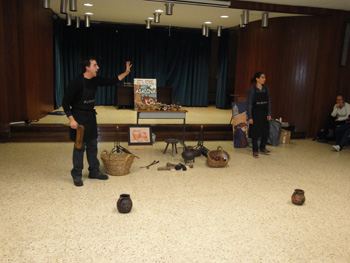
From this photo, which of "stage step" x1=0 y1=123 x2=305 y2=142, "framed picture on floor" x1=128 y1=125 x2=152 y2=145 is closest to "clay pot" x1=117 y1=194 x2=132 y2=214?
"framed picture on floor" x1=128 y1=125 x2=152 y2=145

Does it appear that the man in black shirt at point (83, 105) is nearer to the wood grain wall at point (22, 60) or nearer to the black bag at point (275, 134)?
the wood grain wall at point (22, 60)

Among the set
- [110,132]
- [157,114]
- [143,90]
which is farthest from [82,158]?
[143,90]

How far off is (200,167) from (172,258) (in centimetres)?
244

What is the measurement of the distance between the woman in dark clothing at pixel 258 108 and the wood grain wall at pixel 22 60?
419cm

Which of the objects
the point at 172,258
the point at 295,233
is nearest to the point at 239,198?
the point at 295,233

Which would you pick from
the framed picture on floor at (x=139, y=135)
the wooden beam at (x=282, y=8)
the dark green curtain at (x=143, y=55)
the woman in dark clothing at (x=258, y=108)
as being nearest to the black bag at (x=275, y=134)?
the woman in dark clothing at (x=258, y=108)

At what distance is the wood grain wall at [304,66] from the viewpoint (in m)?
7.09

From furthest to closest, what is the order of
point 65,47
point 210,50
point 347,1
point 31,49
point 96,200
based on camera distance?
point 210,50, point 65,47, point 31,49, point 347,1, point 96,200

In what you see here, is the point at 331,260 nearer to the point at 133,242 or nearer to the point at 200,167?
the point at 133,242

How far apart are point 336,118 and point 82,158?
5246 millimetres

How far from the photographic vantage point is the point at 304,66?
727 centimetres

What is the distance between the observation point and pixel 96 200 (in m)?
3.64

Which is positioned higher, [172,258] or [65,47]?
[65,47]

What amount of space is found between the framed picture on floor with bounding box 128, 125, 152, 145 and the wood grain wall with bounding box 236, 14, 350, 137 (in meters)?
3.12
